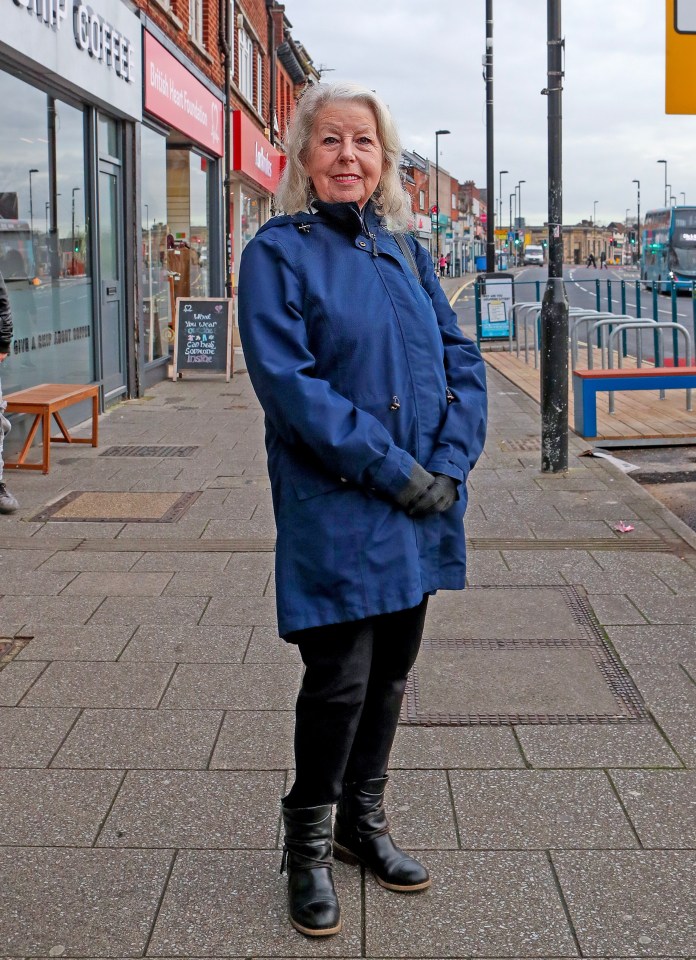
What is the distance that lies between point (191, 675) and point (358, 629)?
1.78 metres

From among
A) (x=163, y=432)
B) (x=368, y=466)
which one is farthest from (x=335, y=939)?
(x=163, y=432)

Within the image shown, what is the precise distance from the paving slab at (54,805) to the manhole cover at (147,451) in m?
6.16

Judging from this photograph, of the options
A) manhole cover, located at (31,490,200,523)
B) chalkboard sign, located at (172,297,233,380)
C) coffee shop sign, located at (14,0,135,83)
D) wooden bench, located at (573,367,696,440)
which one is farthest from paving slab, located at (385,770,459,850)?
chalkboard sign, located at (172,297,233,380)

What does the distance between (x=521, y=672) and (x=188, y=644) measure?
1.29m

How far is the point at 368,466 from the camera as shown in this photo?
2658 millimetres

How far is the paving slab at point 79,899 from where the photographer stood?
8.84 feet

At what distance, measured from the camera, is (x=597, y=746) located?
12.5 feet

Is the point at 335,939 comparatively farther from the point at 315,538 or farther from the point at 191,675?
the point at 191,675

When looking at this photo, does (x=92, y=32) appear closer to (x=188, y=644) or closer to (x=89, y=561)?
(x=89, y=561)

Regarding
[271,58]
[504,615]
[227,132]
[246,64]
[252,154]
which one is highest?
[271,58]

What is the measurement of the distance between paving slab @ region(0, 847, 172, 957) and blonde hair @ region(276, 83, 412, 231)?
64.4 inches

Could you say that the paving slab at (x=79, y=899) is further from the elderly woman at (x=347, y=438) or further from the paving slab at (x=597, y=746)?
the paving slab at (x=597, y=746)

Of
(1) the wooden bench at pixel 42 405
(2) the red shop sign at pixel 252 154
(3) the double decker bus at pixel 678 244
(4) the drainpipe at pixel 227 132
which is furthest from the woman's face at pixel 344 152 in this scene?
(3) the double decker bus at pixel 678 244

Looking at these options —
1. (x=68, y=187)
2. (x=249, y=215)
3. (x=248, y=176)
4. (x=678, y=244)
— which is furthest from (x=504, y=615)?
(x=678, y=244)
